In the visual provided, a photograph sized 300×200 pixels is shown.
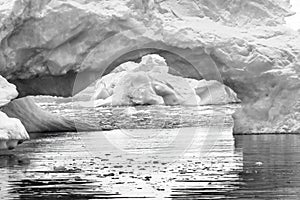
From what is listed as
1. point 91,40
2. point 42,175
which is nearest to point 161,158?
point 42,175

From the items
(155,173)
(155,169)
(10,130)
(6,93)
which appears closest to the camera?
(155,173)

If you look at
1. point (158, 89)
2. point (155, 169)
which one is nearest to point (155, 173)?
point (155, 169)

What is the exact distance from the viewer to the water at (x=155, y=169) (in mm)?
12359

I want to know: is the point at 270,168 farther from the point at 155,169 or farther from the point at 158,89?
the point at 158,89

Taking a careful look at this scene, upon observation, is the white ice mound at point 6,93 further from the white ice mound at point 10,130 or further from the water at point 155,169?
the water at point 155,169

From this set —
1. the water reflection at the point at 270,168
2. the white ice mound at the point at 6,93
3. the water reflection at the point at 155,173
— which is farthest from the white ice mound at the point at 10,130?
the water reflection at the point at 270,168

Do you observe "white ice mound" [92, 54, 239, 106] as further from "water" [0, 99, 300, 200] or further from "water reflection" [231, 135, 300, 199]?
"water reflection" [231, 135, 300, 199]

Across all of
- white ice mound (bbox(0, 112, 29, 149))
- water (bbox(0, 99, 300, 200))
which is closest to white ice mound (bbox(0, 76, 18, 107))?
white ice mound (bbox(0, 112, 29, 149))

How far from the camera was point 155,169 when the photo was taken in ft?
52.2

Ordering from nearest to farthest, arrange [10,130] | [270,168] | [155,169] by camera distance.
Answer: [270,168], [155,169], [10,130]

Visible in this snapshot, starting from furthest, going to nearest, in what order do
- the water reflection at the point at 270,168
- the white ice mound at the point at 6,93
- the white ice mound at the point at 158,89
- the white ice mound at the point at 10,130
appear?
the white ice mound at the point at 158,89 < the white ice mound at the point at 6,93 < the white ice mound at the point at 10,130 < the water reflection at the point at 270,168

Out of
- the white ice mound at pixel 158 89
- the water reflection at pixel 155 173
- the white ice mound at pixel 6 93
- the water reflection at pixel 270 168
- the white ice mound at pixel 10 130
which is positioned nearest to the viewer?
the water reflection at pixel 270 168

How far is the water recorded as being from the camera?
12.4 metres

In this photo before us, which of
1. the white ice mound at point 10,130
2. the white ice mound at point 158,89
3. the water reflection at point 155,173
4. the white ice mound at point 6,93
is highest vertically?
the white ice mound at point 158,89
